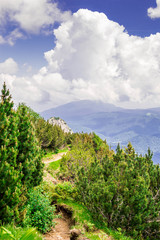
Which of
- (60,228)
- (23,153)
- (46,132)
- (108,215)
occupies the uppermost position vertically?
(46,132)

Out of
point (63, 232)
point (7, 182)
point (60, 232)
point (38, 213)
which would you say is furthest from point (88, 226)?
point (7, 182)

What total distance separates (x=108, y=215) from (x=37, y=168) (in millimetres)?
5048

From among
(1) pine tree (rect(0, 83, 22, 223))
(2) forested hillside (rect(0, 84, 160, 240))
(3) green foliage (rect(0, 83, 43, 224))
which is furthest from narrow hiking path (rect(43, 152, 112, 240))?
(1) pine tree (rect(0, 83, 22, 223))

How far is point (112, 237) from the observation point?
741cm

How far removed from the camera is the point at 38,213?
7.98 metres

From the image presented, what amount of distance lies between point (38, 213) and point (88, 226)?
2647mm

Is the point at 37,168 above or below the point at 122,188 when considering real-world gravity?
above

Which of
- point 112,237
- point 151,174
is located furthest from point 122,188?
point 151,174

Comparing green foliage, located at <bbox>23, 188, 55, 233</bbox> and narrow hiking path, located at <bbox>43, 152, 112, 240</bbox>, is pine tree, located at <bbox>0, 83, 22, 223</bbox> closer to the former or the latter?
green foliage, located at <bbox>23, 188, 55, 233</bbox>

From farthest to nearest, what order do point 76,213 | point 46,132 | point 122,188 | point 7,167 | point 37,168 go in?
1. point 46,132
2. point 37,168
3. point 76,213
4. point 122,188
5. point 7,167

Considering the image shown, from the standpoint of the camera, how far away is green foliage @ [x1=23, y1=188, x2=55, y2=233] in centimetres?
786

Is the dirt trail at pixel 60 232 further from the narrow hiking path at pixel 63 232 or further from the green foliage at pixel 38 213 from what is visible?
the green foliage at pixel 38 213

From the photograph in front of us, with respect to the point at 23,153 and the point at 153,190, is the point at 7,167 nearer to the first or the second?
the point at 23,153

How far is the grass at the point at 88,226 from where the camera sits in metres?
7.35
